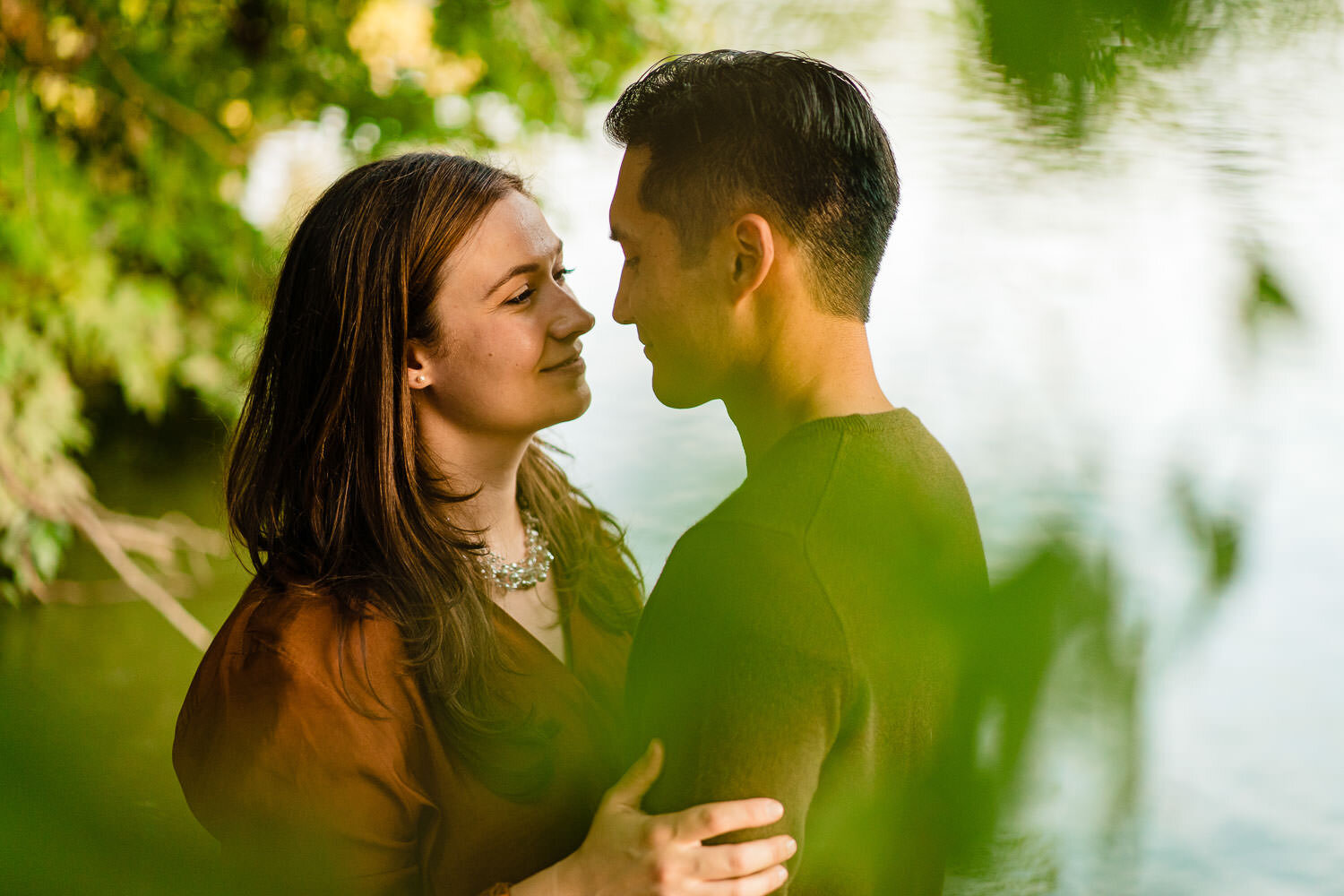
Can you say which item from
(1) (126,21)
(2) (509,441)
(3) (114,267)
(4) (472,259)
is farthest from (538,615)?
(1) (126,21)

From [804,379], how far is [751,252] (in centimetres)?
14

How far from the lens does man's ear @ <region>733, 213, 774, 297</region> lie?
3.38ft

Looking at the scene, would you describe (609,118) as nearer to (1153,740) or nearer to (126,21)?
(1153,740)

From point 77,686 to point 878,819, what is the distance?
35 cm

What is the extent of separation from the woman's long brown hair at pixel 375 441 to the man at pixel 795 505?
1.62 ft

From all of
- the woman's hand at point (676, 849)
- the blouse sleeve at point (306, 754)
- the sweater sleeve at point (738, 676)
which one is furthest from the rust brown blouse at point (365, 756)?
the sweater sleeve at point (738, 676)

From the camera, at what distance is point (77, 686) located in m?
0.46

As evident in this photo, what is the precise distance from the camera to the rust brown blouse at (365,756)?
1.31 metres

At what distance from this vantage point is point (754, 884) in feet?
3.02

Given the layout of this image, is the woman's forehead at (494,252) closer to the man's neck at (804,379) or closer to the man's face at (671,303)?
the man's face at (671,303)

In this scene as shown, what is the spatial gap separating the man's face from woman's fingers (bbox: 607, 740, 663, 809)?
1.28 ft

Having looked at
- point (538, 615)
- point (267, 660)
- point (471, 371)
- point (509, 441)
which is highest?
point (471, 371)

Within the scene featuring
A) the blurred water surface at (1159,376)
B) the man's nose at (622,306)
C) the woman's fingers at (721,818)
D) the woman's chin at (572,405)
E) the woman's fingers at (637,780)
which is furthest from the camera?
the woman's chin at (572,405)

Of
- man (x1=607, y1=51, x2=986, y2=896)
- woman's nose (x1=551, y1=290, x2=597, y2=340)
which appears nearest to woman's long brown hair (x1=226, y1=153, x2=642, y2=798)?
woman's nose (x1=551, y1=290, x2=597, y2=340)
